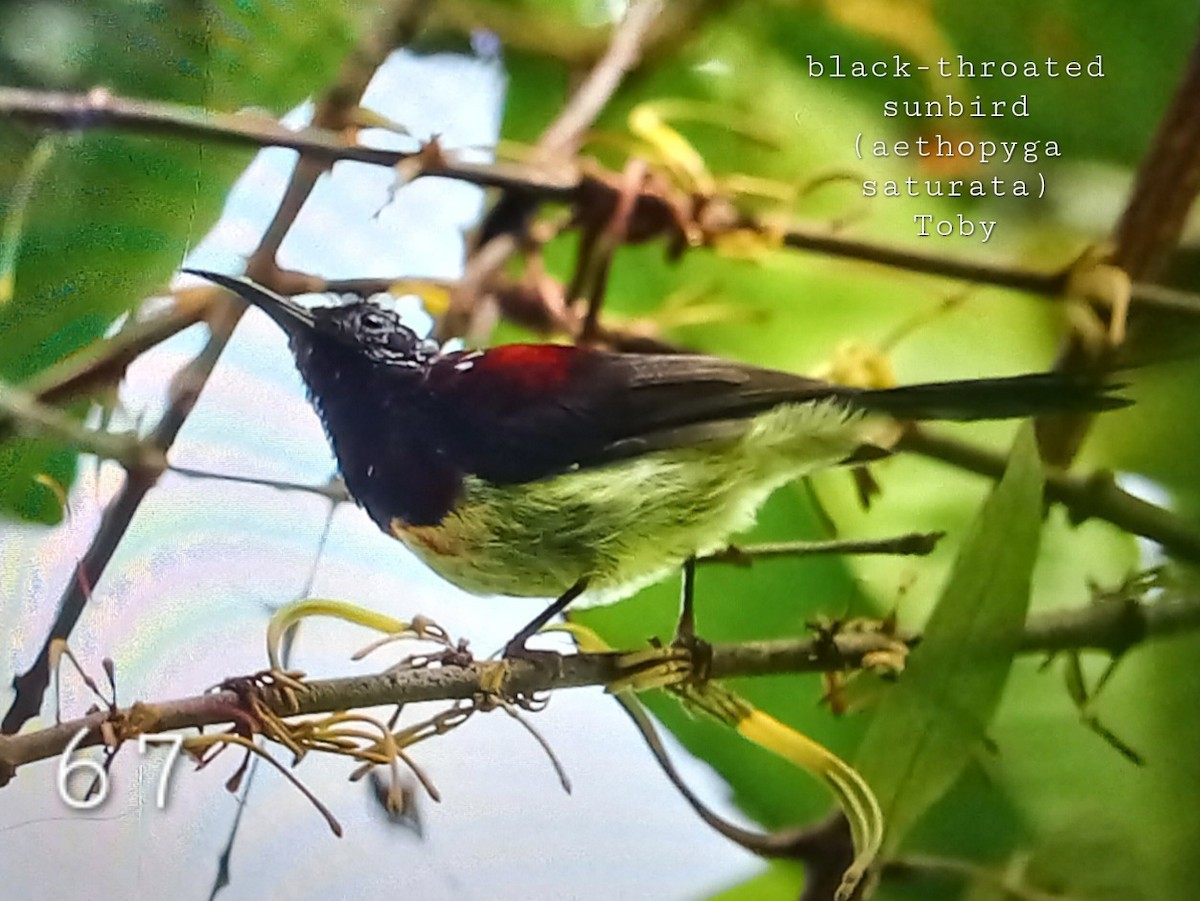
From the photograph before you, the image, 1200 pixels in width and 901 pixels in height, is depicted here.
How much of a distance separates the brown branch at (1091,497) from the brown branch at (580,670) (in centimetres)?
3

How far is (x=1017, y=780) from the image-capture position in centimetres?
58

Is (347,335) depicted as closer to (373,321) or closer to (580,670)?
(373,321)

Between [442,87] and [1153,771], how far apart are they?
0.54 meters

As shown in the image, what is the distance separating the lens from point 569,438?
1.86 feet

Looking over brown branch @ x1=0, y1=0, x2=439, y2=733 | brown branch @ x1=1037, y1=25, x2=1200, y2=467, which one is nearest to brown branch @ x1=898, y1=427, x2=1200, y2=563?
brown branch @ x1=1037, y1=25, x2=1200, y2=467

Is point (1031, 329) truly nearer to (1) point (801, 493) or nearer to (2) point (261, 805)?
(1) point (801, 493)

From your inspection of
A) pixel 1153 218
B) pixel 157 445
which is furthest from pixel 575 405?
pixel 1153 218

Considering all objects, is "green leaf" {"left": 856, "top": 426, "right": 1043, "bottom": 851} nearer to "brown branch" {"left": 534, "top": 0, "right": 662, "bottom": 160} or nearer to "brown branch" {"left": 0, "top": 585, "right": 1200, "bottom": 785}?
"brown branch" {"left": 0, "top": 585, "right": 1200, "bottom": 785}

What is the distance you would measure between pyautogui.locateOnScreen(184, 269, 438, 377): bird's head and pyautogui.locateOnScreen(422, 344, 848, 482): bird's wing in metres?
0.02

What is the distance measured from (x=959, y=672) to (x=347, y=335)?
37 cm

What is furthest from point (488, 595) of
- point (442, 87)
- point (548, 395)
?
point (442, 87)

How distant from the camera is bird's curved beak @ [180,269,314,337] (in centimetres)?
59

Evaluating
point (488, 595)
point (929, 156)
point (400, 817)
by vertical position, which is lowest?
point (400, 817)

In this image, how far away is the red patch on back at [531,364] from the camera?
1.89 ft
